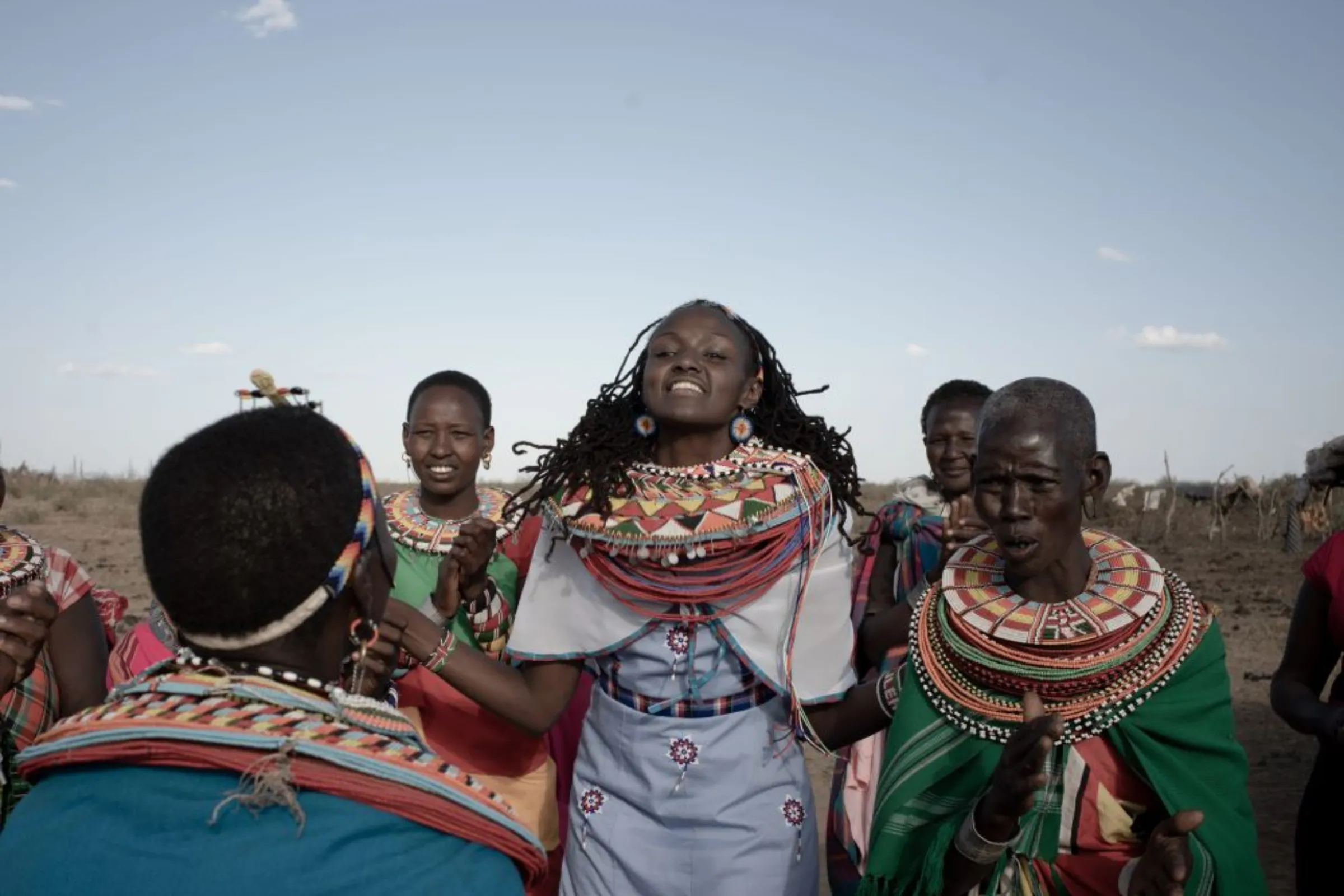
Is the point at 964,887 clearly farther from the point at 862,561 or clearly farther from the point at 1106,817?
the point at 862,561

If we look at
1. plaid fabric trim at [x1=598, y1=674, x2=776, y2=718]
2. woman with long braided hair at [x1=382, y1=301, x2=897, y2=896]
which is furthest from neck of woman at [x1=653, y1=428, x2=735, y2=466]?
plaid fabric trim at [x1=598, y1=674, x2=776, y2=718]

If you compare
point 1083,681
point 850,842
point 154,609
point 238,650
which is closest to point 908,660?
point 1083,681

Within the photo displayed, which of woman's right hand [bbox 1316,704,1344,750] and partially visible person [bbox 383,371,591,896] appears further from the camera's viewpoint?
partially visible person [bbox 383,371,591,896]

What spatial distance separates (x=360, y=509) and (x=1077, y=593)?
1.84m

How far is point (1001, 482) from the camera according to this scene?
8.72ft

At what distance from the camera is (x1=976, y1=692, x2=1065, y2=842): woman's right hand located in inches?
84.3

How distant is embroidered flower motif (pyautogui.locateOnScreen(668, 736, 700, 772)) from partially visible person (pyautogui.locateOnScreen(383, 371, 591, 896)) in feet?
1.81

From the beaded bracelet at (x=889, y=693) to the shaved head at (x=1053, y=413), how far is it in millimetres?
754

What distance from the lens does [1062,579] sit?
8.92 feet

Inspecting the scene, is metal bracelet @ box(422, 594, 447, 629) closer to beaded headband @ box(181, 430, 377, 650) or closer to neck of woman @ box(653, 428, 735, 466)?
neck of woman @ box(653, 428, 735, 466)

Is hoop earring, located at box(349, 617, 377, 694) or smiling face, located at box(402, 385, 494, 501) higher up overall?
smiling face, located at box(402, 385, 494, 501)

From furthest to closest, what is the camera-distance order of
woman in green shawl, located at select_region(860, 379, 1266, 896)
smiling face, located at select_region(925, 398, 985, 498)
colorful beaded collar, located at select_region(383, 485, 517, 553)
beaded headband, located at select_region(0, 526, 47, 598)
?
1. smiling face, located at select_region(925, 398, 985, 498)
2. colorful beaded collar, located at select_region(383, 485, 517, 553)
3. beaded headband, located at select_region(0, 526, 47, 598)
4. woman in green shawl, located at select_region(860, 379, 1266, 896)

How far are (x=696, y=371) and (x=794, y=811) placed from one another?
128 cm

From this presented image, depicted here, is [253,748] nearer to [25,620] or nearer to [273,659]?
[273,659]
